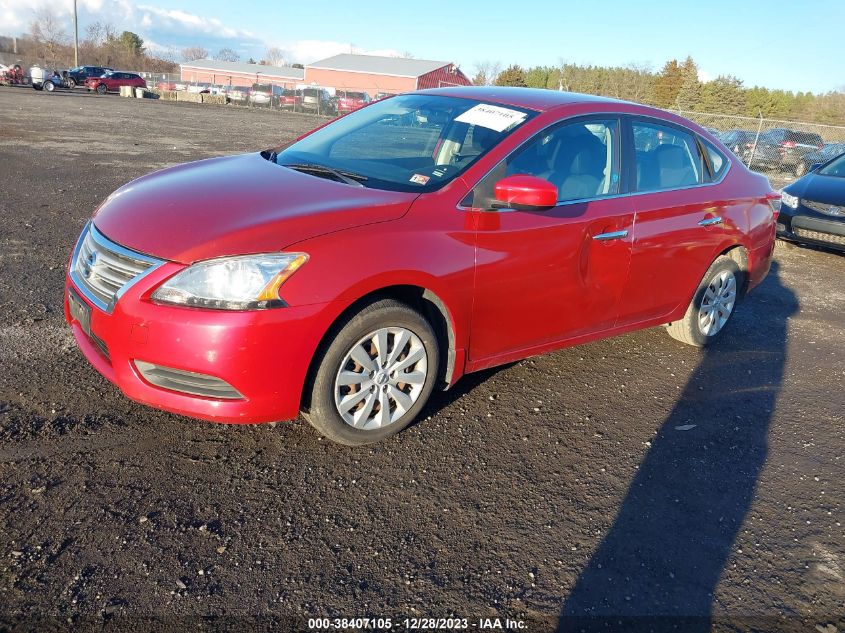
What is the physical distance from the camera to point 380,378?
10.9 feet

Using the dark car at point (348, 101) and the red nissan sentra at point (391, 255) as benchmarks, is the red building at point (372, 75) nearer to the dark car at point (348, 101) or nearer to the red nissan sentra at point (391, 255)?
the dark car at point (348, 101)

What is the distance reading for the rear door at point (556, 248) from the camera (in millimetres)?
3578

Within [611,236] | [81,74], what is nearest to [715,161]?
[611,236]

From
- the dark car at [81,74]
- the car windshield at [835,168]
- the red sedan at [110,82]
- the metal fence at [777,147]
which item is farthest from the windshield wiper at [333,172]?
the dark car at [81,74]

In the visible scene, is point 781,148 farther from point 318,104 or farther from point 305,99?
point 305,99

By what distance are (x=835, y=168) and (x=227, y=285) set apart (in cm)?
1019

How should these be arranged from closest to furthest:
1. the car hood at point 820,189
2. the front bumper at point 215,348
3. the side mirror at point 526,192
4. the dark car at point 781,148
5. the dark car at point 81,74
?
1. the front bumper at point 215,348
2. the side mirror at point 526,192
3. the car hood at point 820,189
4. the dark car at point 781,148
5. the dark car at point 81,74

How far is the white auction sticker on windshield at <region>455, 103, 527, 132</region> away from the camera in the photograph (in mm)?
3896

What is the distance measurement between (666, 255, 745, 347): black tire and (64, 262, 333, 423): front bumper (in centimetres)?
326

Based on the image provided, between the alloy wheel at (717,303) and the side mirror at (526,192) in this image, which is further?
the alloy wheel at (717,303)

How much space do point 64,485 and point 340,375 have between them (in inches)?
50.2

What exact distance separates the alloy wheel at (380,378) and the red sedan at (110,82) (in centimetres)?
4928

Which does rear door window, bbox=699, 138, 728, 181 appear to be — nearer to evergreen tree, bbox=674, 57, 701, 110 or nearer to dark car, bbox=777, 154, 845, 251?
dark car, bbox=777, 154, 845, 251

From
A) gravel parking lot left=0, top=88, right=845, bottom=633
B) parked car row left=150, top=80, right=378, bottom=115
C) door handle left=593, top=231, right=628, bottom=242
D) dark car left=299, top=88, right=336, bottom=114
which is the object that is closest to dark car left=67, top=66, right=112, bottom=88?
parked car row left=150, top=80, right=378, bottom=115
